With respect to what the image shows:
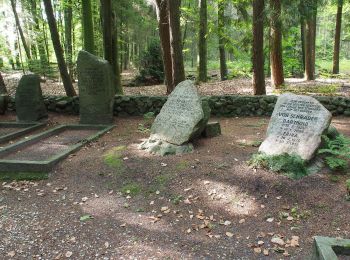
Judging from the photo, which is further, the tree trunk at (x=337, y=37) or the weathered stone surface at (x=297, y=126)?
the tree trunk at (x=337, y=37)

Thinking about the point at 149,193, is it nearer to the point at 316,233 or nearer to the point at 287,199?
the point at 287,199

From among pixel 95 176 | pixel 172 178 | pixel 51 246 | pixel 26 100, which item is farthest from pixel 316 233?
pixel 26 100

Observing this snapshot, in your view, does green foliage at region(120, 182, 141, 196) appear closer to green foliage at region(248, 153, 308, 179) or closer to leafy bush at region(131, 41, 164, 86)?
green foliage at region(248, 153, 308, 179)

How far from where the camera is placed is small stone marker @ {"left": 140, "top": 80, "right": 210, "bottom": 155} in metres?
6.41

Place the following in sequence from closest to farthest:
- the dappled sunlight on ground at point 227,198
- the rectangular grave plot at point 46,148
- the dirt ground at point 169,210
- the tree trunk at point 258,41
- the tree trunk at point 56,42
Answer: the dirt ground at point 169,210 → the dappled sunlight on ground at point 227,198 → the rectangular grave plot at point 46,148 → the tree trunk at point 258,41 → the tree trunk at point 56,42

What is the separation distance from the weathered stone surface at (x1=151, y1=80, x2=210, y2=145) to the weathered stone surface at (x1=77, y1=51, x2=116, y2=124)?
2454mm

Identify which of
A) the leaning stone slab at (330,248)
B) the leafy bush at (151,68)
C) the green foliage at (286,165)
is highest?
the leafy bush at (151,68)

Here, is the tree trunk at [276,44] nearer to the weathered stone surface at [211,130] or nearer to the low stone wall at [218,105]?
the low stone wall at [218,105]

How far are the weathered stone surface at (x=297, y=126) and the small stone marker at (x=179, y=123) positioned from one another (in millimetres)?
1432

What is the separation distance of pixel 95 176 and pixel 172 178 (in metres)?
1.38

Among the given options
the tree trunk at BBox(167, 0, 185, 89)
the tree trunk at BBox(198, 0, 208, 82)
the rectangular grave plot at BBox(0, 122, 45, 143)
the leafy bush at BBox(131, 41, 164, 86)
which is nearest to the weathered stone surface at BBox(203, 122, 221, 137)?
the tree trunk at BBox(167, 0, 185, 89)

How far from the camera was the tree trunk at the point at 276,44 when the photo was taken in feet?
35.1

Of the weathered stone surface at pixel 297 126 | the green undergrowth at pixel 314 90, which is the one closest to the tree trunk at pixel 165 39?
the green undergrowth at pixel 314 90

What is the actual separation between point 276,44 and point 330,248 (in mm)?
9808
